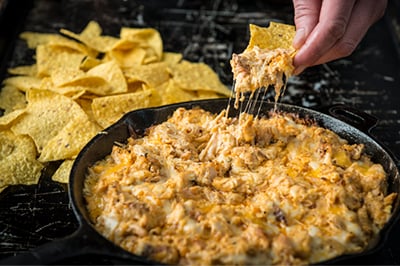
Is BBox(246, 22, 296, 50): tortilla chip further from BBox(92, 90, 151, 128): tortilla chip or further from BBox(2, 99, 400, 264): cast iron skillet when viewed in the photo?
BBox(92, 90, 151, 128): tortilla chip

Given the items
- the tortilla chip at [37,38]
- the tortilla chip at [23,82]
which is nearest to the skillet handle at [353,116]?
the tortilla chip at [23,82]

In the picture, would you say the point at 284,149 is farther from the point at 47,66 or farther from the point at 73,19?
the point at 73,19

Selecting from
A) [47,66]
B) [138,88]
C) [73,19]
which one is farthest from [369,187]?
[73,19]

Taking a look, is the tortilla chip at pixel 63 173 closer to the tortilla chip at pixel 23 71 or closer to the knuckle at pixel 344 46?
the tortilla chip at pixel 23 71

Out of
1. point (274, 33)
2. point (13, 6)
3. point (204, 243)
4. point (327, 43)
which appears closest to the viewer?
point (204, 243)

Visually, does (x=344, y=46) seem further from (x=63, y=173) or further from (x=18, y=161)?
(x=18, y=161)
